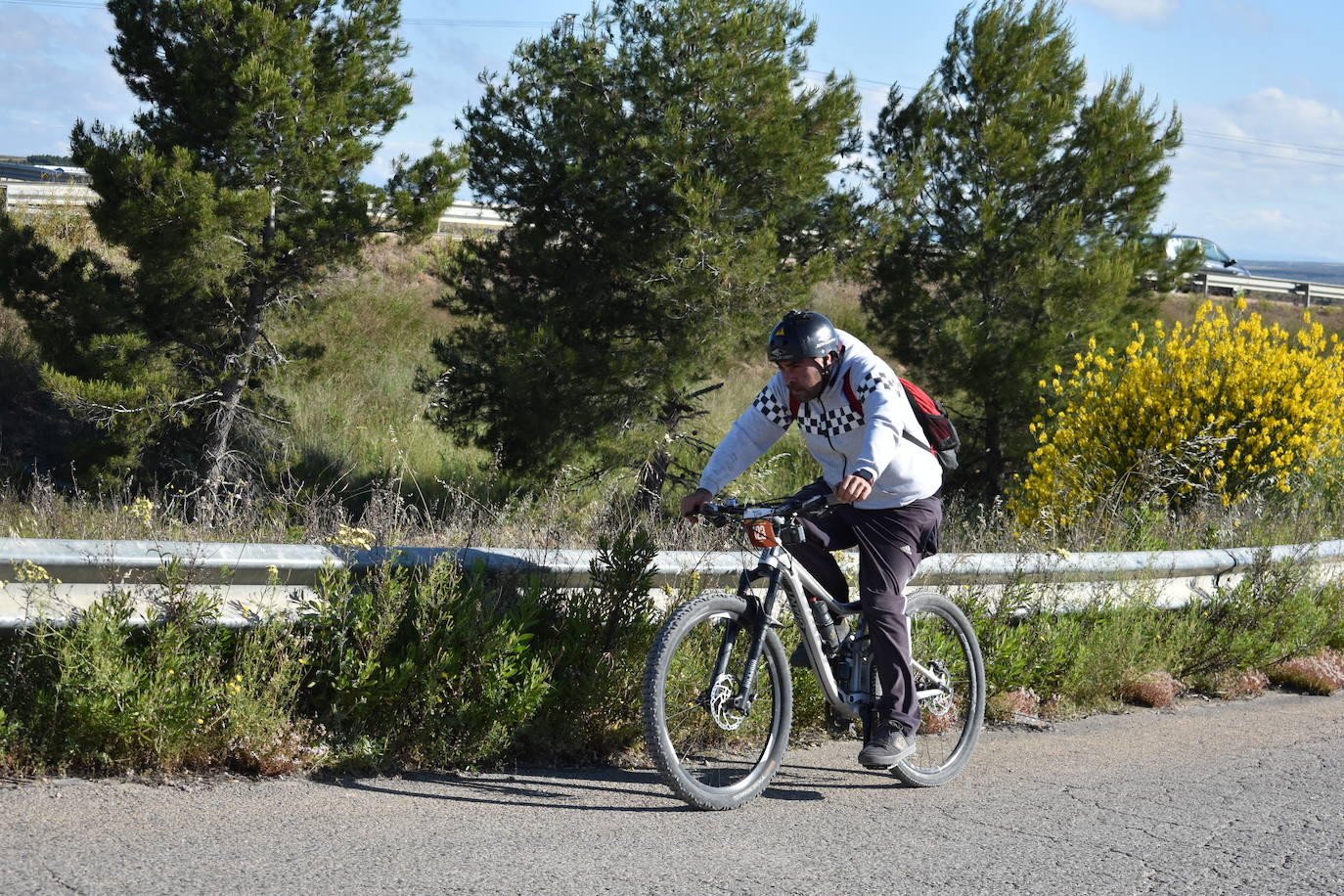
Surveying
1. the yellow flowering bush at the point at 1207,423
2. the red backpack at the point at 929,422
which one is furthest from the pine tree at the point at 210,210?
the red backpack at the point at 929,422

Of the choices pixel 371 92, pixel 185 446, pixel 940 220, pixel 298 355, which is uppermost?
pixel 371 92

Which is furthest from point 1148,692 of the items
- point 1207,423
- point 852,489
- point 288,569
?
point 1207,423

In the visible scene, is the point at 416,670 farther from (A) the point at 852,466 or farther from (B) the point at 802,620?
(A) the point at 852,466

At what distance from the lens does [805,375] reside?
16.1 ft

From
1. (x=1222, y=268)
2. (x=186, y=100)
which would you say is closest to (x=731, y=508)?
(x=186, y=100)

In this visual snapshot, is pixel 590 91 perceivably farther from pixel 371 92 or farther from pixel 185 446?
pixel 185 446

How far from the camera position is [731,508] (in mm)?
4684

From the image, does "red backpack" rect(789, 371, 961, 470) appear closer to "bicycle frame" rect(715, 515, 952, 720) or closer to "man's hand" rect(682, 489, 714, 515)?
"man's hand" rect(682, 489, 714, 515)

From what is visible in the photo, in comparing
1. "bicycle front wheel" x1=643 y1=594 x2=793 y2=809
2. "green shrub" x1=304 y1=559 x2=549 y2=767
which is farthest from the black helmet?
"green shrub" x1=304 y1=559 x2=549 y2=767

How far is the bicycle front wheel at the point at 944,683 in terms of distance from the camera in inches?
214

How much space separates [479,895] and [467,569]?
1857 mm

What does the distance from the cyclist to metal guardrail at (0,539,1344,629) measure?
2.47ft

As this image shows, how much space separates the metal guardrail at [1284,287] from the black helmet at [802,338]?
4642 centimetres

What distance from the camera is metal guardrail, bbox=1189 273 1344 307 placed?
158 feet
